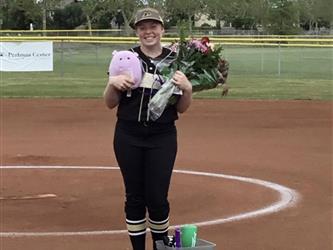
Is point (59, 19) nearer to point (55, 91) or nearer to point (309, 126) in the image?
point (55, 91)

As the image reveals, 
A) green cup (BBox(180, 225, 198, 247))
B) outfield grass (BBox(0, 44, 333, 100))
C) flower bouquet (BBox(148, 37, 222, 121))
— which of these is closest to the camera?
green cup (BBox(180, 225, 198, 247))

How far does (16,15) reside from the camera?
2589 inches

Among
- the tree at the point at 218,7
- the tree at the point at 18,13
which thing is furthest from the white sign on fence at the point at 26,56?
the tree at the point at 218,7

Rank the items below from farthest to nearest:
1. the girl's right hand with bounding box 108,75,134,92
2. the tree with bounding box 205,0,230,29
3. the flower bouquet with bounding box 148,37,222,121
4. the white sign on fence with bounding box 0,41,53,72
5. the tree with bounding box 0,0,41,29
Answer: the tree with bounding box 205,0,230,29 → the tree with bounding box 0,0,41,29 → the white sign on fence with bounding box 0,41,53,72 → the flower bouquet with bounding box 148,37,222,121 → the girl's right hand with bounding box 108,75,134,92

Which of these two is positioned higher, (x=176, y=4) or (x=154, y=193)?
(x=176, y=4)

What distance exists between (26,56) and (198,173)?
1733cm

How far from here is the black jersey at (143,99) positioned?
4.51 meters

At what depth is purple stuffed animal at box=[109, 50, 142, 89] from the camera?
4.39 meters

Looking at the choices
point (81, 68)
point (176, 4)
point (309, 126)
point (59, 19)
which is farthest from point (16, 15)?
point (309, 126)

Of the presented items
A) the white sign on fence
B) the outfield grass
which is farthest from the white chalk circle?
the white sign on fence

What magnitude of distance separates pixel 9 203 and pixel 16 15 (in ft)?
201

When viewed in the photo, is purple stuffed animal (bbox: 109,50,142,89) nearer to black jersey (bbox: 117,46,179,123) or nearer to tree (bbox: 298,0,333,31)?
black jersey (bbox: 117,46,179,123)

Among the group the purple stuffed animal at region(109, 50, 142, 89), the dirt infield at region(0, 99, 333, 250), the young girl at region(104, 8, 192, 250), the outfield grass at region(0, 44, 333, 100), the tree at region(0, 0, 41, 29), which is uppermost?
the tree at region(0, 0, 41, 29)

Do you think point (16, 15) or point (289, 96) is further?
point (16, 15)
